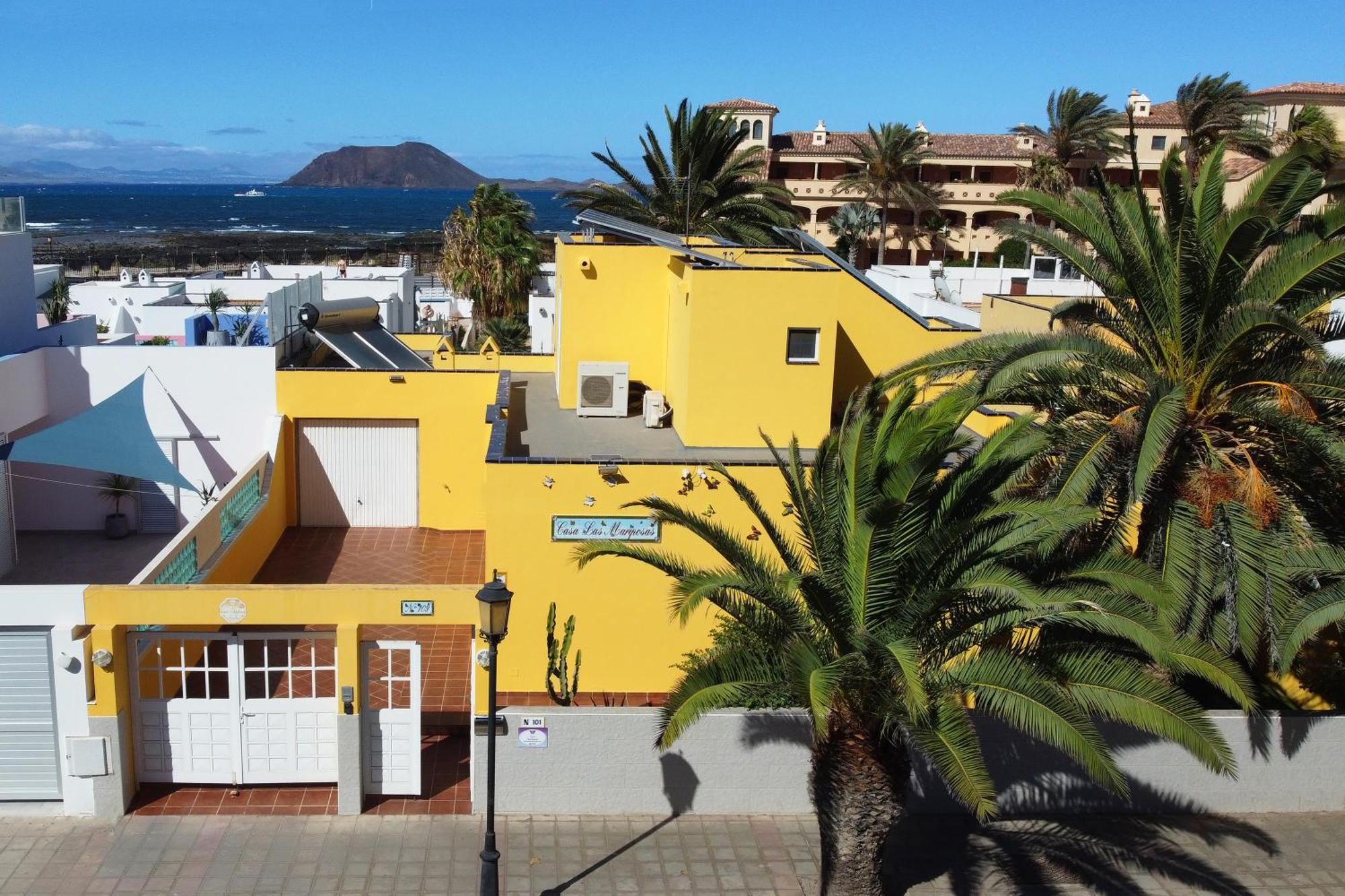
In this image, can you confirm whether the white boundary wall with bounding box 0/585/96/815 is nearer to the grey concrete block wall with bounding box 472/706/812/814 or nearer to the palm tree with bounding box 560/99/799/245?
the grey concrete block wall with bounding box 472/706/812/814

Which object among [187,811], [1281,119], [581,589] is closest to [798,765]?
[581,589]

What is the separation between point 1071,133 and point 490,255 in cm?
3450

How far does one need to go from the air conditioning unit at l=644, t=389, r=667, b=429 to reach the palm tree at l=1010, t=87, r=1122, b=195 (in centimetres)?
4525

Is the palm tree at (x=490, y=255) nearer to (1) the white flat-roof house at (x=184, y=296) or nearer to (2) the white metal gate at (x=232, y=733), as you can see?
(1) the white flat-roof house at (x=184, y=296)

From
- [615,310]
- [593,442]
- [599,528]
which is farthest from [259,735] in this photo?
[615,310]

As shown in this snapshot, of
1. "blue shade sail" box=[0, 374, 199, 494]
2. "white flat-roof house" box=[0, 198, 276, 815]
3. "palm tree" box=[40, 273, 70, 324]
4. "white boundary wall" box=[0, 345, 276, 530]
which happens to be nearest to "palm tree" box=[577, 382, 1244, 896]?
"blue shade sail" box=[0, 374, 199, 494]

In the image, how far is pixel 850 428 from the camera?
896 cm

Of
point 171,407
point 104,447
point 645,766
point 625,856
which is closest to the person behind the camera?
point 625,856

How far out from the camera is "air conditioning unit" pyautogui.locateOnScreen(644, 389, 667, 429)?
1620 cm

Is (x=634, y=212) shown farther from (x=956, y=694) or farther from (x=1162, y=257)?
(x=956, y=694)

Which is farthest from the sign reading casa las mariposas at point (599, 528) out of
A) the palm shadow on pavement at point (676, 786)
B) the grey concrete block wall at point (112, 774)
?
the grey concrete block wall at point (112, 774)

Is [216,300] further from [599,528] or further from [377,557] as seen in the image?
[599,528]

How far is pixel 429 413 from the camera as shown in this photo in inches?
819

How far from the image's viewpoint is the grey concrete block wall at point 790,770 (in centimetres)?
1092
